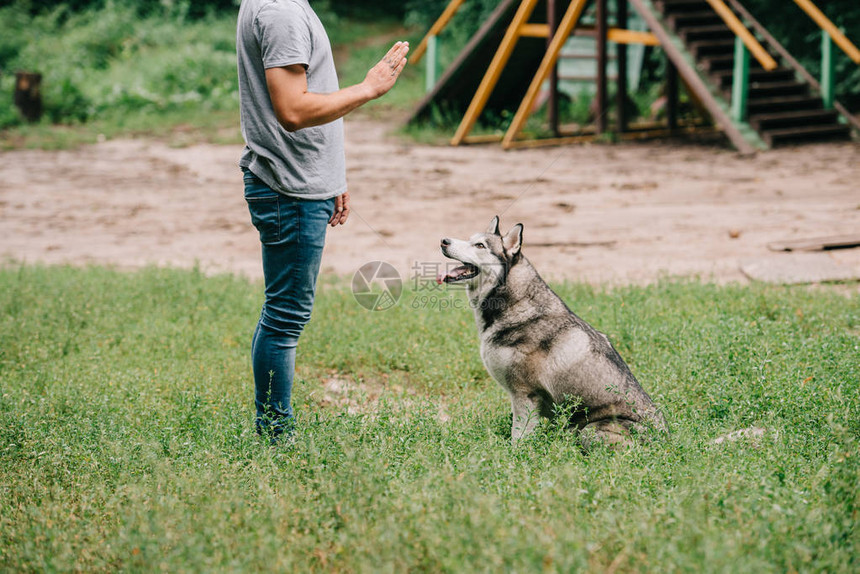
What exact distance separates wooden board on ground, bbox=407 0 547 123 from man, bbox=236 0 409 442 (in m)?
12.0

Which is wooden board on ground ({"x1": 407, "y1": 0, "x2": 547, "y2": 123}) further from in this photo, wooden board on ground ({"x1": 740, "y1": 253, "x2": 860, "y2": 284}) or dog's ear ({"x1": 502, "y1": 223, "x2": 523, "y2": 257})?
dog's ear ({"x1": 502, "y1": 223, "x2": 523, "y2": 257})

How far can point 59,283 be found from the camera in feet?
23.8

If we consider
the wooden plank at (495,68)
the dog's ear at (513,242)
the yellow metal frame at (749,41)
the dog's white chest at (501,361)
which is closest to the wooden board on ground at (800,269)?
the dog's ear at (513,242)

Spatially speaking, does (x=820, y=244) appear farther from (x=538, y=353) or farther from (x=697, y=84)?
(x=697, y=84)

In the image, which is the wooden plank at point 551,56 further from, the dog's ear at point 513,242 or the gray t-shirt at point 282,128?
the gray t-shirt at point 282,128

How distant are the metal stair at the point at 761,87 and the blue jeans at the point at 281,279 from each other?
10459 mm

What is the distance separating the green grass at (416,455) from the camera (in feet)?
9.12

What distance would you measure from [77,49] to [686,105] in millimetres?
16995

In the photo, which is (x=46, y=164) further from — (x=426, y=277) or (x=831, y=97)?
(x=831, y=97)

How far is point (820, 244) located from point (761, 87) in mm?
6033

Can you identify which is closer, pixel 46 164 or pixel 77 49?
pixel 46 164

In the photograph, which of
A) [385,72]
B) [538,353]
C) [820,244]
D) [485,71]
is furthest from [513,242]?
[485,71]

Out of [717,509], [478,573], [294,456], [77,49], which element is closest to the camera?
[478,573]

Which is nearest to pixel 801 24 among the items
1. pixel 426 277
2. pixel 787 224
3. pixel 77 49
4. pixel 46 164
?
pixel 787 224
